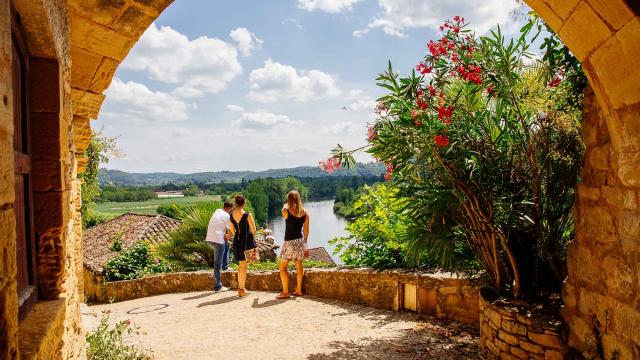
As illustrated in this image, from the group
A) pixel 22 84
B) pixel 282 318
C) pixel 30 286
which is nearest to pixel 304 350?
pixel 282 318

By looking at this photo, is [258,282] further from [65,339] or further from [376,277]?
[65,339]

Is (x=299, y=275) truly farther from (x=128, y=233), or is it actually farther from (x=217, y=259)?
(x=128, y=233)

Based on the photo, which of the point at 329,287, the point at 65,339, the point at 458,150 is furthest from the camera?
the point at 329,287

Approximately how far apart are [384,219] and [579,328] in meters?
3.20

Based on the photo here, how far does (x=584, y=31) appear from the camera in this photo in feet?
6.36

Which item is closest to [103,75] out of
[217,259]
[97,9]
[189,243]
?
[97,9]

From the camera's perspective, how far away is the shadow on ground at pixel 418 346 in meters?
3.55

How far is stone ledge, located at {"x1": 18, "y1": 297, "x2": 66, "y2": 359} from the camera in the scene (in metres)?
1.37

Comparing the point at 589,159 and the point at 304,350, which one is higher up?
the point at 589,159

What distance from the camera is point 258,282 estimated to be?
21.3ft

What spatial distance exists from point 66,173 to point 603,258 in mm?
2921

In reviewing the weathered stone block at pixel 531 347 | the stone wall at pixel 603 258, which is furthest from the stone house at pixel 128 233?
the stone wall at pixel 603 258

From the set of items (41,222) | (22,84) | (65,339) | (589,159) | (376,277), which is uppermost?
(22,84)

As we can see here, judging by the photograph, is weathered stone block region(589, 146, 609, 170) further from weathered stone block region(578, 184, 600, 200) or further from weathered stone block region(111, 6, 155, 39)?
weathered stone block region(111, 6, 155, 39)
